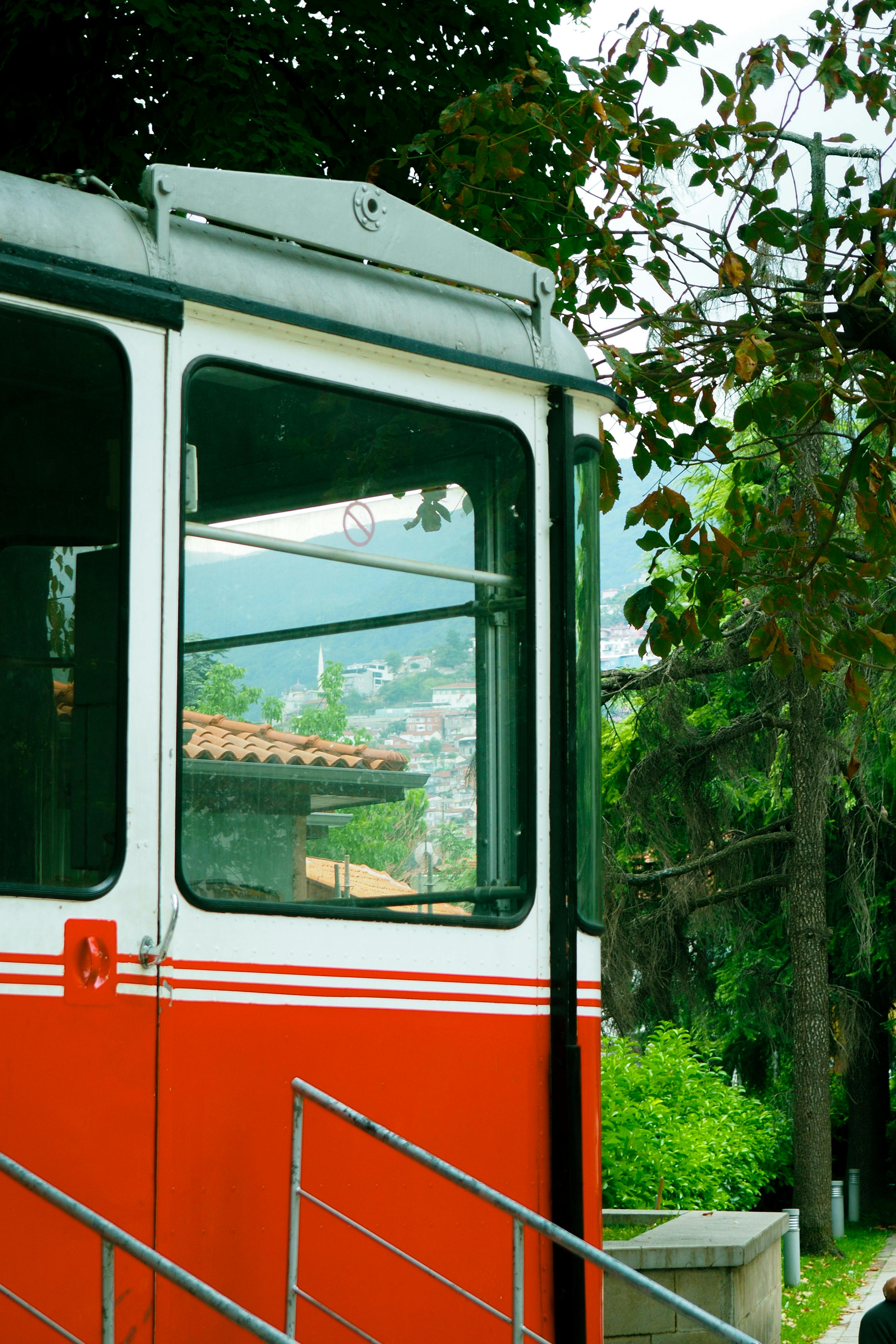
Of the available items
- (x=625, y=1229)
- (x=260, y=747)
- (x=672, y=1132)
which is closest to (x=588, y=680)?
(x=260, y=747)

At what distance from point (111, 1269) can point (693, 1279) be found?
6.42 meters

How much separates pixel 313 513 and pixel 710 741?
54.0 feet

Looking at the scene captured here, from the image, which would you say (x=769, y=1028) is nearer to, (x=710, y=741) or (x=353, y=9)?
(x=710, y=741)

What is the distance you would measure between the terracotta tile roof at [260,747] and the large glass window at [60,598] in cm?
18

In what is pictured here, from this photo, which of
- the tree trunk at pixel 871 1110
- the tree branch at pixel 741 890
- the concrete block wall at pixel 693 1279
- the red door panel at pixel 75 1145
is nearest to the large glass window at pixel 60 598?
the red door panel at pixel 75 1145

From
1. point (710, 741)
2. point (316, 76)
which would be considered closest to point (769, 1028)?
point (710, 741)

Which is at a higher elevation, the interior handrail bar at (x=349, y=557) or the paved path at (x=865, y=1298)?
the interior handrail bar at (x=349, y=557)

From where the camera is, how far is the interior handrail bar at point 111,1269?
238cm

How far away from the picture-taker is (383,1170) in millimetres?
3449

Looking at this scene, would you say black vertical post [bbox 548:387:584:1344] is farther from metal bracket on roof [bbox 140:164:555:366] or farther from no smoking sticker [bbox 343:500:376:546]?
no smoking sticker [bbox 343:500:376:546]

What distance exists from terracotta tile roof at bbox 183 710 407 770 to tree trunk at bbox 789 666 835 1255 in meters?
15.7

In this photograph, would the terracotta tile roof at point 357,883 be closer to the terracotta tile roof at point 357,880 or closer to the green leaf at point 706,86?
the terracotta tile roof at point 357,880

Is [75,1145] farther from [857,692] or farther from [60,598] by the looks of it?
[857,692]

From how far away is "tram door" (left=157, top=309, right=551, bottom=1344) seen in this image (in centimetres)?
321
